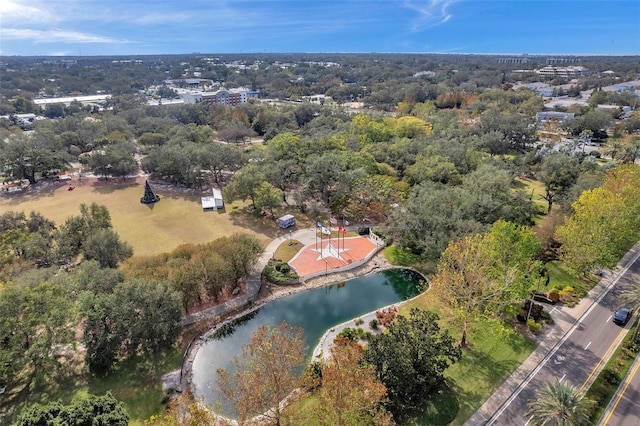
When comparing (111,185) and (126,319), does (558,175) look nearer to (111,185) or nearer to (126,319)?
(126,319)

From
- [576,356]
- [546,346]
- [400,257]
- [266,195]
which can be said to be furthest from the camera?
[266,195]

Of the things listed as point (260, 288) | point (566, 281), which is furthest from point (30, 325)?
point (566, 281)

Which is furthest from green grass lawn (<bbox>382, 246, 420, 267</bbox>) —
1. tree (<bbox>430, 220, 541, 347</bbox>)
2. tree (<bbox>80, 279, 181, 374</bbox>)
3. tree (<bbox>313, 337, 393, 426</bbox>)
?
tree (<bbox>80, 279, 181, 374</bbox>)

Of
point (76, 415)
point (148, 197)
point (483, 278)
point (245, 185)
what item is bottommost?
point (148, 197)

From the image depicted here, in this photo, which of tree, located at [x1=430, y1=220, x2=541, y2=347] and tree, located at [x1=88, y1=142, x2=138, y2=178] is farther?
tree, located at [x1=88, y1=142, x2=138, y2=178]

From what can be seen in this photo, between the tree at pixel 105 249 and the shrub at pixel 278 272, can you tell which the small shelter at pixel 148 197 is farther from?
the shrub at pixel 278 272

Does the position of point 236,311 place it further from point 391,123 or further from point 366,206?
point 391,123

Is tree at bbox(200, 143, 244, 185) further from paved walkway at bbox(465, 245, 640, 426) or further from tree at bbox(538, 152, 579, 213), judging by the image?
paved walkway at bbox(465, 245, 640, 426)
